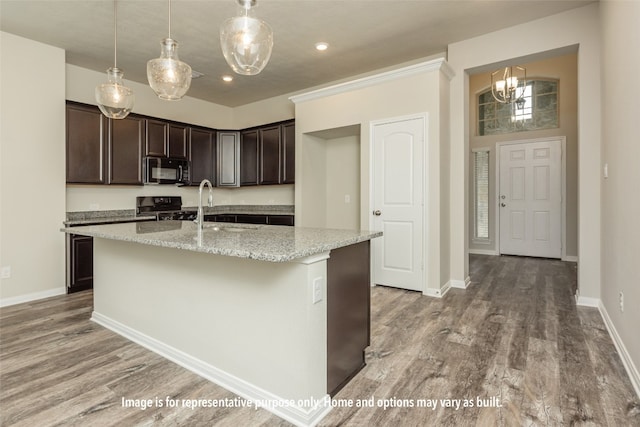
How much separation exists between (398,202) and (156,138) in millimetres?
3588

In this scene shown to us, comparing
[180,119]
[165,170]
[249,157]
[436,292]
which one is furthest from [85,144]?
[436,292]

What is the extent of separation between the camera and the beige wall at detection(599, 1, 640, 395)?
6.67 ft

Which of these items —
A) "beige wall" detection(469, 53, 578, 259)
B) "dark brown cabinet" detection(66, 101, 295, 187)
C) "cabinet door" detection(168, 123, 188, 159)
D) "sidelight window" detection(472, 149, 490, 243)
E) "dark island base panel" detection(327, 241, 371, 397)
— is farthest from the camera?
"sidelight window" detection(472, 149, 490, 243)

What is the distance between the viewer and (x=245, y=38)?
2084 millimetres

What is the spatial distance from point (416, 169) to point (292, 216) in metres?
2.10

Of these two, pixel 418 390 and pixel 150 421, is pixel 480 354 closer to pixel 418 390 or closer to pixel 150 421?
pixel 418 390

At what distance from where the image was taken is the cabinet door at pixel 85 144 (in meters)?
4.14

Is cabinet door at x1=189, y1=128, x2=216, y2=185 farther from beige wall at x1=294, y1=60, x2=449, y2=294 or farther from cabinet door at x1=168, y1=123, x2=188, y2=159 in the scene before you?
beige wall at x1=294, y1=60, x2=449, y2=294

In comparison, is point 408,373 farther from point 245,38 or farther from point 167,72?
point 167,72

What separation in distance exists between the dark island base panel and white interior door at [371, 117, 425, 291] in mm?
1880

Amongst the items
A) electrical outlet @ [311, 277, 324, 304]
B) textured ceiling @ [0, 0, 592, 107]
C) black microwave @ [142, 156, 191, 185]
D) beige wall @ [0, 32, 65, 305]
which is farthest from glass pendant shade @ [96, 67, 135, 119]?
electrical outlet @ [311, 277, 324, 304]

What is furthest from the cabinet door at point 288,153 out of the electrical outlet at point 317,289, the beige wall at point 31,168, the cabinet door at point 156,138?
the electrical outlet at point 317,289

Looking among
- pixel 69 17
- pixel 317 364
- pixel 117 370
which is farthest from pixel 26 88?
pixel 317 364

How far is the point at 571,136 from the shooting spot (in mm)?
5738
